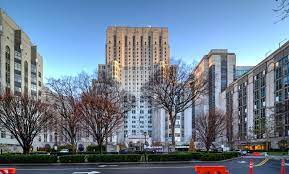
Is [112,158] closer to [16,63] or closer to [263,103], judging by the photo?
[16,63]

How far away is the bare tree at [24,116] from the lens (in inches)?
1853

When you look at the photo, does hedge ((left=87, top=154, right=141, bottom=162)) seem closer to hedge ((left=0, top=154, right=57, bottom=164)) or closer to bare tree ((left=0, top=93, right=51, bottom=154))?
hedge ((left=0, top=154, right=57, bottom=164))

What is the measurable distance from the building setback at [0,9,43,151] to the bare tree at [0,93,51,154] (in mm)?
40145

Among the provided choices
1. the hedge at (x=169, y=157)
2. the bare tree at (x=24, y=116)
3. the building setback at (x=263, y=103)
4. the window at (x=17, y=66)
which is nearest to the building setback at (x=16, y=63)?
the window at (x=17, y=66)

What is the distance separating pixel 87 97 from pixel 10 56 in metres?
64.4

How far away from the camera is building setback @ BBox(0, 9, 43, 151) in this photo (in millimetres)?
98188

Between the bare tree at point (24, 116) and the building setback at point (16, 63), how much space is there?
40145 millimetres

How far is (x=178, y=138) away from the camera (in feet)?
524

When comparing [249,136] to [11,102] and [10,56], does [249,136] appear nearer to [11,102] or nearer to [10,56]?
[10,56]

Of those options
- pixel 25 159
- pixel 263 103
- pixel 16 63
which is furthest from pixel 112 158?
pixel 263 103

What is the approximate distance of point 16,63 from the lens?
109 metres

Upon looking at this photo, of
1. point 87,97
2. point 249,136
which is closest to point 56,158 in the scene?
point 87,97

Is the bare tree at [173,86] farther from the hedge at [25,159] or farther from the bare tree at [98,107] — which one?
the hedge at [25,159]

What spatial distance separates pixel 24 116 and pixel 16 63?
6561 centimetres
